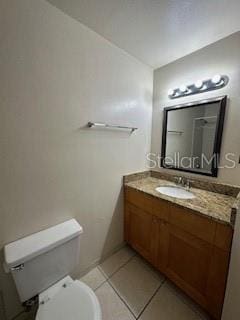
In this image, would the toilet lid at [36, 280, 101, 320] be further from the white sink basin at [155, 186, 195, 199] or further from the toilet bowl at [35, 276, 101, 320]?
the white sink basin at [155, 186, 195, 199]

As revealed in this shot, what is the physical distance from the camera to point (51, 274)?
1.07m

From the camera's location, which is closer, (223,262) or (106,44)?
(223,262)

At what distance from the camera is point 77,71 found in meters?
1.24

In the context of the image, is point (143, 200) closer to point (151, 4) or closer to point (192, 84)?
point (192, 84)

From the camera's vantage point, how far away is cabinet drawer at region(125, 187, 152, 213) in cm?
151

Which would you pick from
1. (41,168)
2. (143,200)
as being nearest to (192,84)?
(143,200)

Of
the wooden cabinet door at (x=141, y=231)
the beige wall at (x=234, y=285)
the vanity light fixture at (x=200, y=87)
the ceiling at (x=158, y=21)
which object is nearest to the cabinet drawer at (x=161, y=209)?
the wooden cabinet door at (x=141, y=231)

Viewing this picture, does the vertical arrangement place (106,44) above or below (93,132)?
above

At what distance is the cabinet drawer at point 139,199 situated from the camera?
4.96 feet

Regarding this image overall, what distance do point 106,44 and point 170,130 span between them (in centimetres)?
114

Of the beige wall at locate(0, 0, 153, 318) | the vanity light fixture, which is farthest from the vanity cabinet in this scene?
the vanity light fixture

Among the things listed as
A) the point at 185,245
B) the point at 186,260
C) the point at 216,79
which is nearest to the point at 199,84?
the point at 216,79

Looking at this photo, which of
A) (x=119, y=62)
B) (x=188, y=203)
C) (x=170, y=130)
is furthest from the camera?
(x=170, y=130)

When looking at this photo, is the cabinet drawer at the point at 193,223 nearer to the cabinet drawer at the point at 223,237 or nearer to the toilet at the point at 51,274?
the cabinet drawer at the point at 223,237
